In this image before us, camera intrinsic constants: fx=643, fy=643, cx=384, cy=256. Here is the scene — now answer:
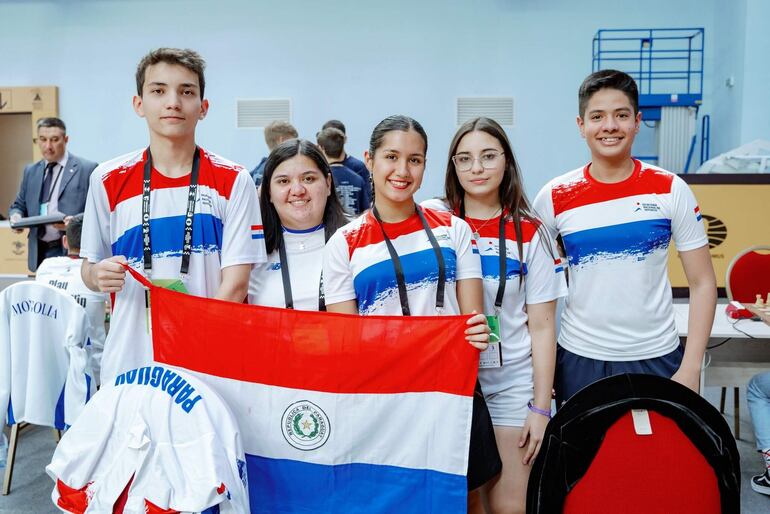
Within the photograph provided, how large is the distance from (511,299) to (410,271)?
37 centimetres

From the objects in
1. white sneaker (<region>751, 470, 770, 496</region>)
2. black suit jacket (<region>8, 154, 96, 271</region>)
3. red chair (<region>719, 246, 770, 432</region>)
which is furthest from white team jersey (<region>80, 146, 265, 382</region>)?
black suit jacket (<region>8, 154, 96, 271</region>)

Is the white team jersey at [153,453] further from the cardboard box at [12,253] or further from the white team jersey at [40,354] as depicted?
the cardboard box at [12,253]

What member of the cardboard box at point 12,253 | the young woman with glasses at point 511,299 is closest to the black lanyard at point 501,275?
the young woman with glasses at point 511,299

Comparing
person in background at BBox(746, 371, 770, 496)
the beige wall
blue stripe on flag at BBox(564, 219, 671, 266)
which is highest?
the beige wall

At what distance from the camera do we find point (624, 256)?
81.4 inches

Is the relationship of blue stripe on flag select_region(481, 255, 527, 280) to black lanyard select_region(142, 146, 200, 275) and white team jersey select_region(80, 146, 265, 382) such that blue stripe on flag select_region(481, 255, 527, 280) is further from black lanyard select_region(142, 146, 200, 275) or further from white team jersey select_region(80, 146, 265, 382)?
black lanyard select_region(142, 146, 200, 275)

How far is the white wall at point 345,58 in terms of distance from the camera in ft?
31.8

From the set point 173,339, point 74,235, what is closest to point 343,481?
point 173,339

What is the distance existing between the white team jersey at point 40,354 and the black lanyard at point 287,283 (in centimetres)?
137

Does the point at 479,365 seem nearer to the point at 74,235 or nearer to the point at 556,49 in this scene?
the point at 74,235

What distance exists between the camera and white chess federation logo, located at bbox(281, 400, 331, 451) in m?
1.85

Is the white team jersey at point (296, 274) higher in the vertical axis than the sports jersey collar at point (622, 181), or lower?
lower

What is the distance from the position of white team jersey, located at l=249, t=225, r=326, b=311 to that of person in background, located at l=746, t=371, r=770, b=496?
8.12ft

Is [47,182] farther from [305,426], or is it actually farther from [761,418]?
[761,418]
